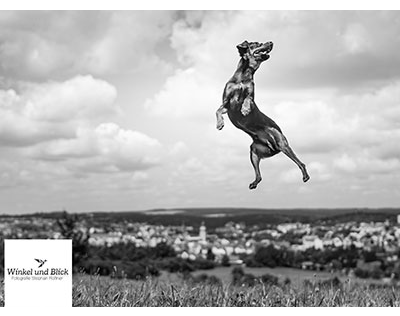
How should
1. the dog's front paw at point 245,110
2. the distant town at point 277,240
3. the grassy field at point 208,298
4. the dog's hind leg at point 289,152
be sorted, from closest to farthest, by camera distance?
1. the dog's front paw at point 245,110
2. the dog's hind leg at point 289,152
3. the grassy field at point 208,298
4. the distant town at point 277,240

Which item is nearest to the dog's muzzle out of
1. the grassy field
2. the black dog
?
the black dog

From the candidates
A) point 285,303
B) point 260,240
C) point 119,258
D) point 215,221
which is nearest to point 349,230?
point 260,240

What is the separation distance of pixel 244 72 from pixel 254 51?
115mm

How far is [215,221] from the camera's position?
906 inches

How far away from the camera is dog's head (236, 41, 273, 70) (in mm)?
2818

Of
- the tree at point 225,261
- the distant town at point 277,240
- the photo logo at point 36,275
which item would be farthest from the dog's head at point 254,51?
the tree at point 225,261

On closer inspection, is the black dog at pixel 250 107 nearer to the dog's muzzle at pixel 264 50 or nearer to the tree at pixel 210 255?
the dog's muzzle at pixel 264 50

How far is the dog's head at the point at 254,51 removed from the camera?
2818 mm

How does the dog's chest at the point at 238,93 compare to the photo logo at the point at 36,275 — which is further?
the photo logo at the point at 36,275

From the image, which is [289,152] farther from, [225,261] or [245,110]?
[225,261]

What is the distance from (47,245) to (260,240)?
26740 millimetres

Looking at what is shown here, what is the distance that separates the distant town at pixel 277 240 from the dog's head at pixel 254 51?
66.9 ft

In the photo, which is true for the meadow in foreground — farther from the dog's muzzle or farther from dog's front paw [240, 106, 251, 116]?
the dog's muzzle
